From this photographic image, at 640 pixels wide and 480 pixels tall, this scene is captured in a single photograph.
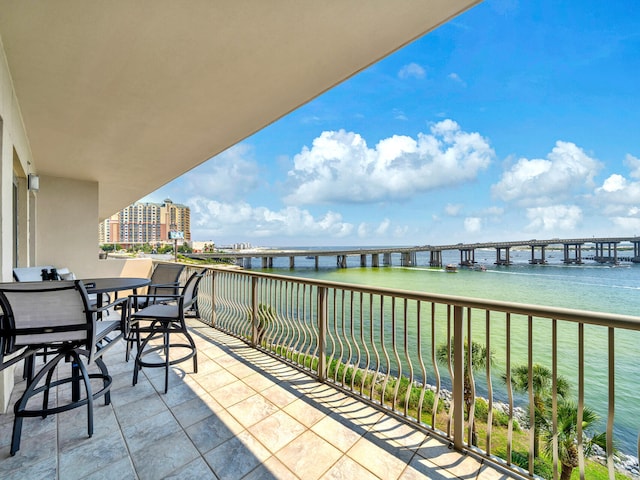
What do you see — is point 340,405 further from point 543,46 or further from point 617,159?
point 617,159

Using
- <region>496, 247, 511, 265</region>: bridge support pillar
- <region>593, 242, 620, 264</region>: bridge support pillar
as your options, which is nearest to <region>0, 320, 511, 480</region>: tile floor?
<region>496, 247, 511, 265</region>: bridge support pillar

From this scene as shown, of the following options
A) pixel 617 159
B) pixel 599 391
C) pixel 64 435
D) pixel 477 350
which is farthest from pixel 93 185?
pixel 617 159

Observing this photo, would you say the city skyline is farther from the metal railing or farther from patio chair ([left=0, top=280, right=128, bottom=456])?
patio chair ([left=0, top=280, right=128, bottom=456])

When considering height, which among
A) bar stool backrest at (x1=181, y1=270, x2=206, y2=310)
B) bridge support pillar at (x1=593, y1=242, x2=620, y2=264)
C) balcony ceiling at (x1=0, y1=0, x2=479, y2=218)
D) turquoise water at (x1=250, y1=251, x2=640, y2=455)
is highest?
balcony ceiling at (x1=0, y1=0, x2=479, y2=218)

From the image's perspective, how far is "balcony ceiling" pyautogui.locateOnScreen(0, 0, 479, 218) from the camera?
5.52ft

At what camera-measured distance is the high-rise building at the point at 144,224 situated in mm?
41656

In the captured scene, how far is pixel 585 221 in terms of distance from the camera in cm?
3284

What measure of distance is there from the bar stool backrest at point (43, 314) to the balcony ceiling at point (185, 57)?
172cm

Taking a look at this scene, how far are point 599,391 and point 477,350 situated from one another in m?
4.54

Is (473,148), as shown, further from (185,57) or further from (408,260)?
(185,57)

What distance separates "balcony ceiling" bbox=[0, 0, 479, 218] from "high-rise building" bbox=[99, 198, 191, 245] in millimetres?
42169

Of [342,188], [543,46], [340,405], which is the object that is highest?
[543,46]

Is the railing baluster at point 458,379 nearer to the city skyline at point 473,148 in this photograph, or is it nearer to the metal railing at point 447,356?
the metal railing at point 447,356

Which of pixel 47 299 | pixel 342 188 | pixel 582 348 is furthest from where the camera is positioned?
pixel 342 188
